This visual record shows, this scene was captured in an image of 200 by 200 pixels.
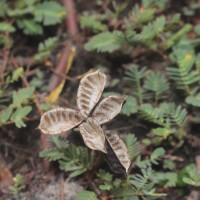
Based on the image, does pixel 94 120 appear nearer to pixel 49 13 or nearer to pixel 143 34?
pixel 143 34

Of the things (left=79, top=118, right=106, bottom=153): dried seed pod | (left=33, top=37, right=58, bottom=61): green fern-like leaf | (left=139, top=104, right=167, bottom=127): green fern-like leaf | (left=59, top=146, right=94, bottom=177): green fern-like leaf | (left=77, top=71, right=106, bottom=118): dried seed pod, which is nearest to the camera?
(left=79, top=118, right=106, bottom=153): dried seed pod

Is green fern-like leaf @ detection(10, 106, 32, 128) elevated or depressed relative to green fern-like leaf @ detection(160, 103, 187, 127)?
elevated

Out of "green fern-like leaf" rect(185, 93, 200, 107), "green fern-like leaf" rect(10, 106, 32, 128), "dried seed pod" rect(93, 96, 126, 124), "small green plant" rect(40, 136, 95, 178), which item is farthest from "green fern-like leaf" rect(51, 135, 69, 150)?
"green fern-like leaf" rect(185, 93, 200, 107)

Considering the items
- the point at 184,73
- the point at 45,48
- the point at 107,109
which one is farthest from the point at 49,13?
the point at 107,109

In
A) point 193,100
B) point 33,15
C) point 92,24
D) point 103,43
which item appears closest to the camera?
point 193,100

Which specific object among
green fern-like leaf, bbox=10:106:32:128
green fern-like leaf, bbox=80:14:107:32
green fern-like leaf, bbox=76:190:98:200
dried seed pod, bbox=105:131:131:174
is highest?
green fern-like leaf, bbox=80:14:107:32

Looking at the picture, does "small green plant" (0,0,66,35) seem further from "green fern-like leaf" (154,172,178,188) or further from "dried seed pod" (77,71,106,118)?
"green fern-like leaf" (154,172,178,188)

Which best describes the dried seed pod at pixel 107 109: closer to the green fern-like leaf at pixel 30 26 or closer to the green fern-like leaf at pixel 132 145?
→ the green fern-like leaf at pixel 132 145

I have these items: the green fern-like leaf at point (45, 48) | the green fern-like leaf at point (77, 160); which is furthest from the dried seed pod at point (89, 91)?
the green fern-like leaf at point (45, 48)
